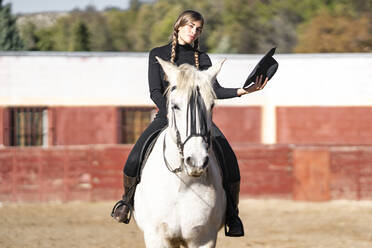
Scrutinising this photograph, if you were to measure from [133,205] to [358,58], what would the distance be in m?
16.7

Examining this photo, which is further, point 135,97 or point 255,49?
point 255,49

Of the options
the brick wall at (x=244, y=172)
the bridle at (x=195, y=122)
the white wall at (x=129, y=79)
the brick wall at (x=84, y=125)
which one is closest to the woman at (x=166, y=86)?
the bridle at (x=195, y=122)

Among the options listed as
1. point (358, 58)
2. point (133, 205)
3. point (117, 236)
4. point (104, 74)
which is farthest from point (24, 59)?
point (133, 205)

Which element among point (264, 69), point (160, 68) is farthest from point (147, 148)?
point (264, 69)

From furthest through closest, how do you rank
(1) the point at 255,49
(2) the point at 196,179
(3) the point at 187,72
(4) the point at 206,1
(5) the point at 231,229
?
(4) the point at 206,1, (1) the point at 255,49, (5) the point at 231,229, (2) the point at 196,179, (3) the point at 187,72

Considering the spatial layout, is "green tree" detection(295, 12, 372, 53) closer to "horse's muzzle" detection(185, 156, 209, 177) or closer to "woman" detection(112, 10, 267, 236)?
"woman" detection(112, 10, 267, 236)

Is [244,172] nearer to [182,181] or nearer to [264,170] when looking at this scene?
[264,170]

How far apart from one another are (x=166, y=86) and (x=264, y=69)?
850 millimetres

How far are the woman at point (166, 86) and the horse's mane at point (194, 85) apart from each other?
1.45 feet

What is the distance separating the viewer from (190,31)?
17.3ft

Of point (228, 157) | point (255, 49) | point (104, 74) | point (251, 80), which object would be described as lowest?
point (255, 49)

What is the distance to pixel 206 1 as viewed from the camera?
113 metres

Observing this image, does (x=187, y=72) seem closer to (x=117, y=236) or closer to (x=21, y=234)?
(x=117, y=236)

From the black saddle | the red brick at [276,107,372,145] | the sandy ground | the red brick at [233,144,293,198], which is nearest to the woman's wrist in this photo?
the black saddle
